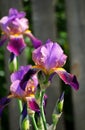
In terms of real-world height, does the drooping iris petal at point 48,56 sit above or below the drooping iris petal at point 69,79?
above

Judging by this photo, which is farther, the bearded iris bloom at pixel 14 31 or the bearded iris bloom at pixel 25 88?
the bearded iris bloom at pixel 14 31

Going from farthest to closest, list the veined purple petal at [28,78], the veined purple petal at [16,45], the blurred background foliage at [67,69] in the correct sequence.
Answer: the blurred background foliage at [67,69]
the veined purple petal at [16,45]
the veined purple petal at [28,78]

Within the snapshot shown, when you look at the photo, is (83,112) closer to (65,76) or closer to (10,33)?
(10,33)

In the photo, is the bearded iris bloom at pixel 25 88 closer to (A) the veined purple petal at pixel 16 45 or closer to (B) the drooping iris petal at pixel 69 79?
(B) the drooping iris petal at pixel 69 79

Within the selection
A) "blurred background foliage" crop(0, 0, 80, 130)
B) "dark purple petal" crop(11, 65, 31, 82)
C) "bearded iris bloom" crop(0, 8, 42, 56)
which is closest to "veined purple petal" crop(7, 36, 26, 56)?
"bearded iris bloom" crop(0, 8, 42, 56)

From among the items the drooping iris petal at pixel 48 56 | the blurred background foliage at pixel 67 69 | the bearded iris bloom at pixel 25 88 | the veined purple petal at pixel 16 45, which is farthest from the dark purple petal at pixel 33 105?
the blurred background foliage at pixel 67 69

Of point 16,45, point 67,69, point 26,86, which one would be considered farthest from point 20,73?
point 67,69

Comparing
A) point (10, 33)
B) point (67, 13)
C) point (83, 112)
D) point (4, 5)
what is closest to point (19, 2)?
point (4, 5)

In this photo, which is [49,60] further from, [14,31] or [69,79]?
[14,31]

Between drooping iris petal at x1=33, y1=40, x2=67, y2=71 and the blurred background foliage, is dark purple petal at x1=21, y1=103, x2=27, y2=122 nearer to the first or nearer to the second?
drooping iris petal at x1=33, y1=40, x2=67, y2=71
